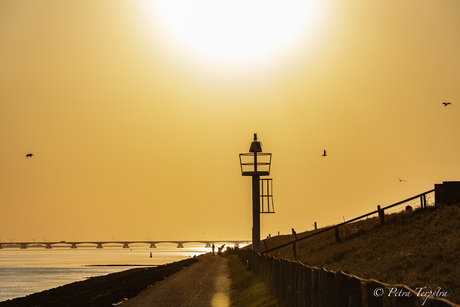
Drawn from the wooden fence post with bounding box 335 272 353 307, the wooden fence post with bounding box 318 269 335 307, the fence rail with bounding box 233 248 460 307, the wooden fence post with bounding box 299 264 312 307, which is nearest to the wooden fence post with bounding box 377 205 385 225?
the fence rail with bounding box 233 248 460 307

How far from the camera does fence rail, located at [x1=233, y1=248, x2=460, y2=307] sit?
678cm

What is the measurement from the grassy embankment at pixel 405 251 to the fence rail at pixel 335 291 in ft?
5.35

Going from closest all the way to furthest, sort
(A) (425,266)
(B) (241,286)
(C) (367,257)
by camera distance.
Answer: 1. (A) (425,266)
2. (C) (367,257)
3. (B) (241,286)

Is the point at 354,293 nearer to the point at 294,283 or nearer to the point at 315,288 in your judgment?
the point at 315,288

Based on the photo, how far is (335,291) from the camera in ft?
32.7

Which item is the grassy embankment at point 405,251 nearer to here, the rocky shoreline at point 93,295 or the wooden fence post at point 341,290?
the wooden fence post at point 341,290

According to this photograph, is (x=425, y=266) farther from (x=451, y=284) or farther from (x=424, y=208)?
(x=424, y=208)

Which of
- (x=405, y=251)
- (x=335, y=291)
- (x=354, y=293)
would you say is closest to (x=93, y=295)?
(x=405, y=251)

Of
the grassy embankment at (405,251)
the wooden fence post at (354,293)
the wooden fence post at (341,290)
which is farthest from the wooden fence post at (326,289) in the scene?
the grassy embankment at (405,251)

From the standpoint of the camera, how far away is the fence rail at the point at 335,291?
6777 mm

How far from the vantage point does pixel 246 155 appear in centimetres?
4434

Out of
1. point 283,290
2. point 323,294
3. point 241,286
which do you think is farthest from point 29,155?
point 323,294

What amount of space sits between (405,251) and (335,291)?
49.2 feet

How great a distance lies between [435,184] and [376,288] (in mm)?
27302
